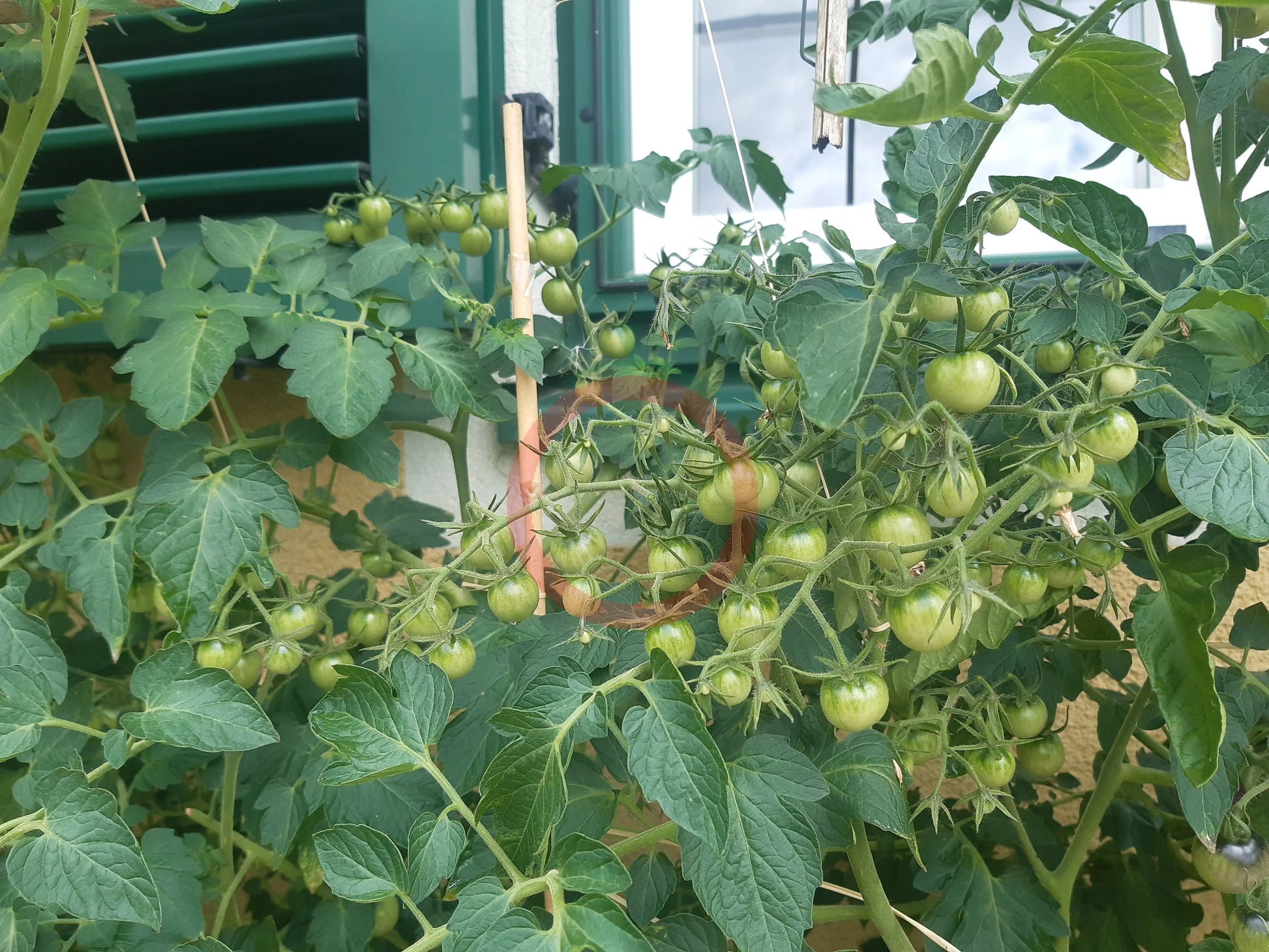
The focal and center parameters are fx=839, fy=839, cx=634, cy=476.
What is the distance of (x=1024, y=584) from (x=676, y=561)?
0.24 m

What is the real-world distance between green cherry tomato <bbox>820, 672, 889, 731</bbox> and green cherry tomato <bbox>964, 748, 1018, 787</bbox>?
0.56ft

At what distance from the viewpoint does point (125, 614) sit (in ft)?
2.48

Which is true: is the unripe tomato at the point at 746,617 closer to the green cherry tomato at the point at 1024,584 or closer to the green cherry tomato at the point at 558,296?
the green cherry tomato at the point at 1024,584

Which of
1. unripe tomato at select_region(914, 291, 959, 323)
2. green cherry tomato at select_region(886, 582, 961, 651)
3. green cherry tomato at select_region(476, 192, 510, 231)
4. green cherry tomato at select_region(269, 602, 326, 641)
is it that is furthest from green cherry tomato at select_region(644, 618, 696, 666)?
green cherry tomato at select_region(476, 192, 510, 231)

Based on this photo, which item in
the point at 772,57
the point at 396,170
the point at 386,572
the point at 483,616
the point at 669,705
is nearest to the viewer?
the point at 669,705

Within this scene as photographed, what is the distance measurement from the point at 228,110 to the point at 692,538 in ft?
3.49

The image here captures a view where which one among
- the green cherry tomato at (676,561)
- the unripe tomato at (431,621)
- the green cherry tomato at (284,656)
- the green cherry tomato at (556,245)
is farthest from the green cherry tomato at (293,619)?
the green cherry tomato at (556,245)

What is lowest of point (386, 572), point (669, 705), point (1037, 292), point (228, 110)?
point (386, 572)

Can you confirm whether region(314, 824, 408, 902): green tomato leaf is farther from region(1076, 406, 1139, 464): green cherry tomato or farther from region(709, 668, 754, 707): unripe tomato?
region(1076, 406, 1139, 464): green cherry tomato

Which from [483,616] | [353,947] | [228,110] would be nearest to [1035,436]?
[483,616]

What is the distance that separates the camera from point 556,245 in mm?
915

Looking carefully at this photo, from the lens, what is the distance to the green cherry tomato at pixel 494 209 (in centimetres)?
94

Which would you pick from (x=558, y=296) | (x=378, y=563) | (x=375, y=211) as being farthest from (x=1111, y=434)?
(x=375, y=211)

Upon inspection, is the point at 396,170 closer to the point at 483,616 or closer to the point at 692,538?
the point at 483,616
